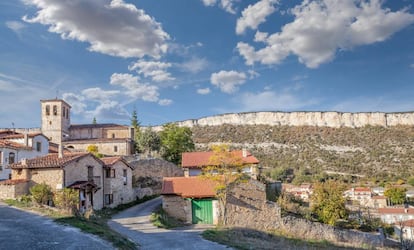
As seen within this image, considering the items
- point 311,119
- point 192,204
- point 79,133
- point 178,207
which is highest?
point 311,119

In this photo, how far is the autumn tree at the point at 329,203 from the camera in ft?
107

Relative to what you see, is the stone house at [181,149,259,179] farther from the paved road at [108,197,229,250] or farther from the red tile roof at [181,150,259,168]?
the paved road at [108,197,229,250]

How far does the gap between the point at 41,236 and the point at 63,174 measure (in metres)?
12.8

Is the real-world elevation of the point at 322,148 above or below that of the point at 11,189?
above

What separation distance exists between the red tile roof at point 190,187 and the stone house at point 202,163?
→ 9.28ft

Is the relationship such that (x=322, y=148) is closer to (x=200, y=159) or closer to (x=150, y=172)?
(x=150, y=172)

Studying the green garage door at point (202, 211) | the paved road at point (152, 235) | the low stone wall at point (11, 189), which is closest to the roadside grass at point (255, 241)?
the paved road at point (152, 235)

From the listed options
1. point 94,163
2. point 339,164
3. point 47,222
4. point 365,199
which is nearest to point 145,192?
point 94,163

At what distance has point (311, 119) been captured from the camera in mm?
118562

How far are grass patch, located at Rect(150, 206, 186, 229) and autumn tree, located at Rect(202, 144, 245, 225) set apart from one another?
3532 mm

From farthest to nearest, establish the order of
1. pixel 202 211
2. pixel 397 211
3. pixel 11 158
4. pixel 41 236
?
pixel 397 211, pixel 11 158, pixel 202 211, pixel 41 236

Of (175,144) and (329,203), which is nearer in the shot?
(329,203)

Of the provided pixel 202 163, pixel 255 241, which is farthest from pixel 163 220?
pixel 202 163

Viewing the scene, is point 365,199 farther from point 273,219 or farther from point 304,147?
point 273,219
